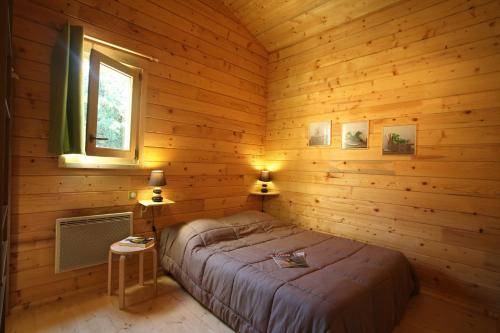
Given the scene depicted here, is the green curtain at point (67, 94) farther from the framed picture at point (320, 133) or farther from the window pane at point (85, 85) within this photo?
the framed picture at point (320, 133)

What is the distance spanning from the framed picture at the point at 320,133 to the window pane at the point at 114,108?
7.33ft

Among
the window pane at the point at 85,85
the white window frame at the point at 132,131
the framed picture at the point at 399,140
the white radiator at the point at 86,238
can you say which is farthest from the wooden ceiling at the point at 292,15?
the white radiator at the point at 86,238

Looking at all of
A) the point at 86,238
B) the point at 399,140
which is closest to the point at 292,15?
the point at 399,140

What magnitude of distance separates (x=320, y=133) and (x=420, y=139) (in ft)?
3.72

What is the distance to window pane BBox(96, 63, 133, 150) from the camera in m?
2.49

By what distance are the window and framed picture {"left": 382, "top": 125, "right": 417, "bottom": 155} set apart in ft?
8.80

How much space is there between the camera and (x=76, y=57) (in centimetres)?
222

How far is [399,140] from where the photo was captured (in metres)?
2.78

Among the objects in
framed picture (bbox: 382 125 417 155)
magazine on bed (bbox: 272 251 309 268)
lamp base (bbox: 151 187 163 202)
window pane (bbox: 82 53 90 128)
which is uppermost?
window pane (bbox: 82 53 90 128)

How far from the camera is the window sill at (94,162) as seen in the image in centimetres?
229

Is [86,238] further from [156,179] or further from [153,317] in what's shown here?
[153,317]

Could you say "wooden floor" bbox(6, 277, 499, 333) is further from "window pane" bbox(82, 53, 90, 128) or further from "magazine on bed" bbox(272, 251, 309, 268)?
"window pane" bbox(82, 53, 90, 128)

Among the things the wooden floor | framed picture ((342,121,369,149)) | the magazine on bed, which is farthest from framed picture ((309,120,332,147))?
the wooden floor

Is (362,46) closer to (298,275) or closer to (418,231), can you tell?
(418,231)
